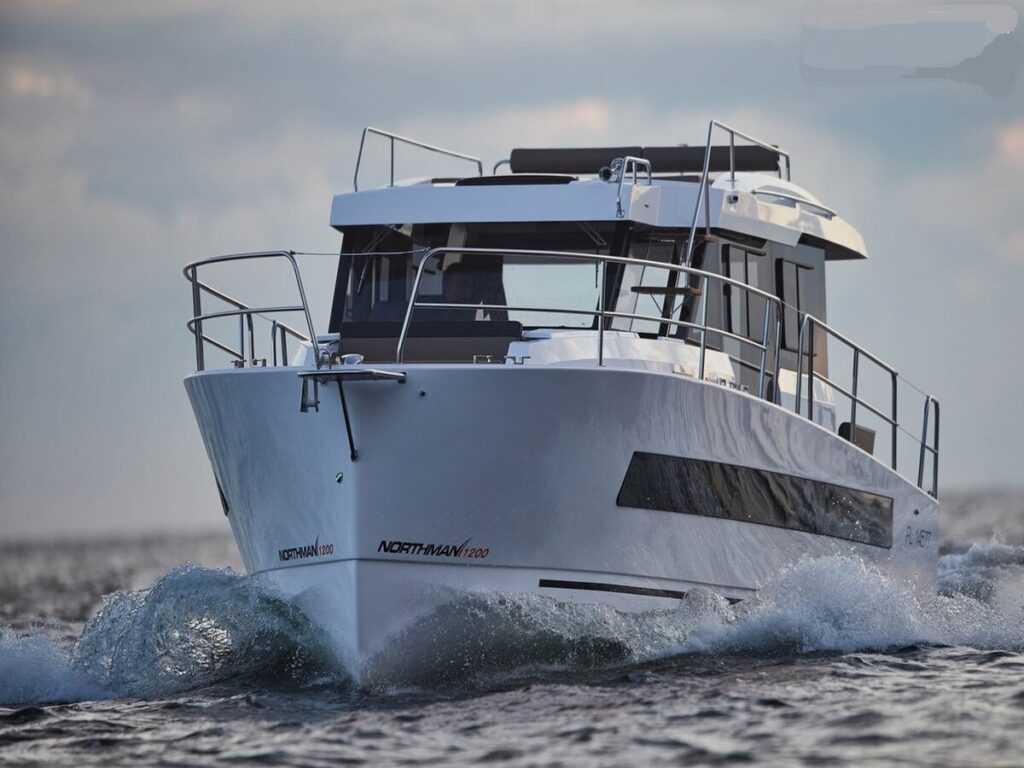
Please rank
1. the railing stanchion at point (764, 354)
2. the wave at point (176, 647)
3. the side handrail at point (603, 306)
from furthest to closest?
the railing stanchion at point (764, 354)
the wave at point (176, 647)
the side handrail at point (603, 306)

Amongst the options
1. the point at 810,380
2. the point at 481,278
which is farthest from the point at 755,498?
the point at 481,278

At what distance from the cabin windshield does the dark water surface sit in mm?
2241

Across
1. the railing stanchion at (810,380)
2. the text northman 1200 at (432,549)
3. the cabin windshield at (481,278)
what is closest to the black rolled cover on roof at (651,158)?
the railing stanchion at (810,380)

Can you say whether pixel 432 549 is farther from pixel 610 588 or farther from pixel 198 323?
pixel 198 323

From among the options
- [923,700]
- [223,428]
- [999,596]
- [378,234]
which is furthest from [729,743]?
[999,596]

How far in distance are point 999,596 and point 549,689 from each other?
864 cm

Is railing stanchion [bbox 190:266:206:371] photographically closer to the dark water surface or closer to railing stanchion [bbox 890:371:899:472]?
the dark water surface

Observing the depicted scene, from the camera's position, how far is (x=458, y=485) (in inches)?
394

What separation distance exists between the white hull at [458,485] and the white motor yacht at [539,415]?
0.02 meters

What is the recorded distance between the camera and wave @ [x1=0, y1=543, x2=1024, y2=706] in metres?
10.2

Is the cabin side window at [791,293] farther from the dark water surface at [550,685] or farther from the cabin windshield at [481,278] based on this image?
the cabin windshield at [481,278]

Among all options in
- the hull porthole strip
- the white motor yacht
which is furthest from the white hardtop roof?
the hull porthole strip

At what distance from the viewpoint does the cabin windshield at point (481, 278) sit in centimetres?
1152

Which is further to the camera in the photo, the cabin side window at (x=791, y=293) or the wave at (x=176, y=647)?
the cabin side window at (x=791, y=293)
